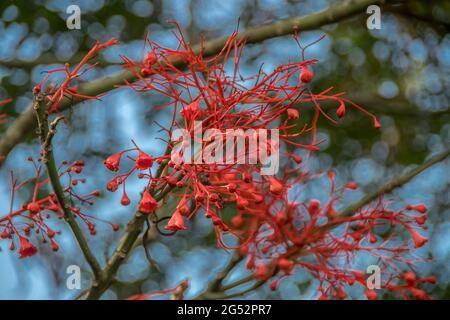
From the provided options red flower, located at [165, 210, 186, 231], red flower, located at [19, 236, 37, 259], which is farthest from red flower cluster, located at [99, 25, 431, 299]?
red flower, located at [19, 236, 37, 259]

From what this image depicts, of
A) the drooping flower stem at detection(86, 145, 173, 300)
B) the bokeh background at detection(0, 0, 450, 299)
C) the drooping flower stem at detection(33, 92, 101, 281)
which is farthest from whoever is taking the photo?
the bokeh background at detection(0, 0, 450, 299)

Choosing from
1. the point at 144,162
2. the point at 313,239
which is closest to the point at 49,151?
the point at 144,162

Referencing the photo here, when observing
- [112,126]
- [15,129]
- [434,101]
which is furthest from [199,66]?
Answer: [434,101]

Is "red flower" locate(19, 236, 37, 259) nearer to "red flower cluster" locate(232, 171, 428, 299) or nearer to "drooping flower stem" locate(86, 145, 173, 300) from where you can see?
"drooping flower stem" locate(86, 145, 173, 300)

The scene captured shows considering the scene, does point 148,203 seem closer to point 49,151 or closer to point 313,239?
point 49,151

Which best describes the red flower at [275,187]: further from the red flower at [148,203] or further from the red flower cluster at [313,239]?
the red flower at [148,203]

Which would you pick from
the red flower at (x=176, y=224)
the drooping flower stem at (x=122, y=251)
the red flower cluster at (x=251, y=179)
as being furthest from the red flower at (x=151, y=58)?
the red flower at (x=176, y=224)

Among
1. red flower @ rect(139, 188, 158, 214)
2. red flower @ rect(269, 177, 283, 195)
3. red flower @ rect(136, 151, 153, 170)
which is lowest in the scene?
red flower @ rect(139, 188, 158, 214)

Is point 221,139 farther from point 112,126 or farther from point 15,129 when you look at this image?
point 112,126

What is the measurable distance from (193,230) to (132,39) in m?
0.70
